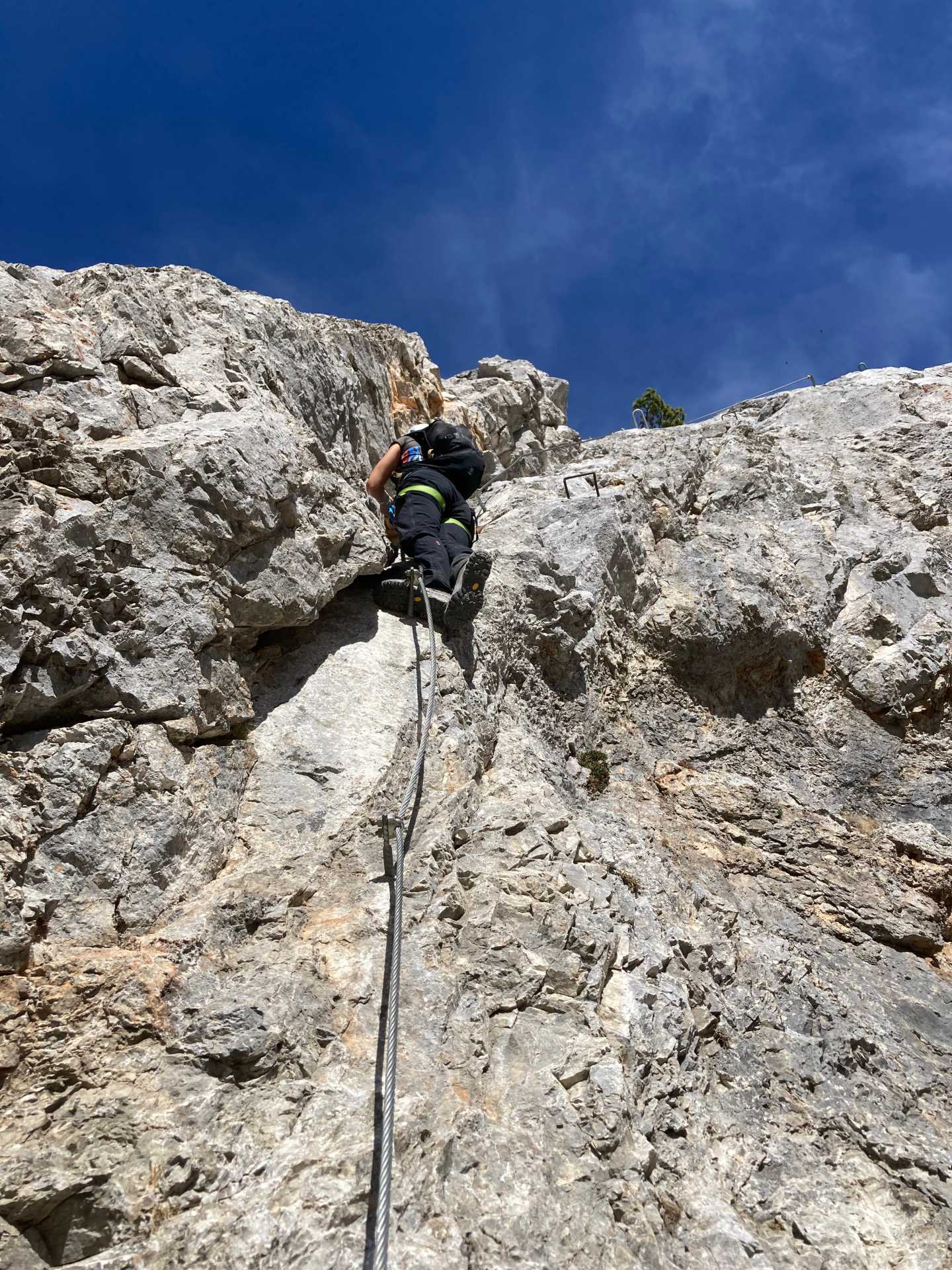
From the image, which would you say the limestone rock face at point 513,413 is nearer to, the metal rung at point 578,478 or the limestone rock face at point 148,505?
the metal rung at point 578,478

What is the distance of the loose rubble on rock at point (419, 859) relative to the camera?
2990mm

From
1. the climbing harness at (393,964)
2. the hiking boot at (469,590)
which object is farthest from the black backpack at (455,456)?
the climbing harness at (393,964)

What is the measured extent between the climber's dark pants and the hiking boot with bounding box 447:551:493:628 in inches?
8.3

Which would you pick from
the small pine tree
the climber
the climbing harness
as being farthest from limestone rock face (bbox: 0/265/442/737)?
the small pine tree

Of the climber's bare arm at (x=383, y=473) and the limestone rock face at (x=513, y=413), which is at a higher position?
the limestone rock face at (x=513, y=413)

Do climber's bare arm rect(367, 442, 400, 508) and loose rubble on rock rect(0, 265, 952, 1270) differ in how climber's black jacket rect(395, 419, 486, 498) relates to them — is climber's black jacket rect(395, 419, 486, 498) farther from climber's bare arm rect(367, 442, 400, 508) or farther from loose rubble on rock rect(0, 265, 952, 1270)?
loose rubble on rock rect(0, 265, 952, 1270)

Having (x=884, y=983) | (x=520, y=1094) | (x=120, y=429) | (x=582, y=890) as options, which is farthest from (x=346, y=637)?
(x=884, y=983)

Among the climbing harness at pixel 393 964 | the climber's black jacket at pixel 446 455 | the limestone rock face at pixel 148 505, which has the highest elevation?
the climber's black jacket at pixel 446 455

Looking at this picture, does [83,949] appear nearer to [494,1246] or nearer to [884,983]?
[494,1246]

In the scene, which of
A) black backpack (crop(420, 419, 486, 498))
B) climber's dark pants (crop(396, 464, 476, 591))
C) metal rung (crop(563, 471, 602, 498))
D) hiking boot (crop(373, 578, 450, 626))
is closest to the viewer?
hiking boot (crop(373, 578, 450, 626))

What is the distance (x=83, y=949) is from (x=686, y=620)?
18.1 ft

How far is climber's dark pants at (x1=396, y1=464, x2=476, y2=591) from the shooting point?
6.25m

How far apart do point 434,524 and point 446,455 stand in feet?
3.50

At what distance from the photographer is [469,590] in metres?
5.86
